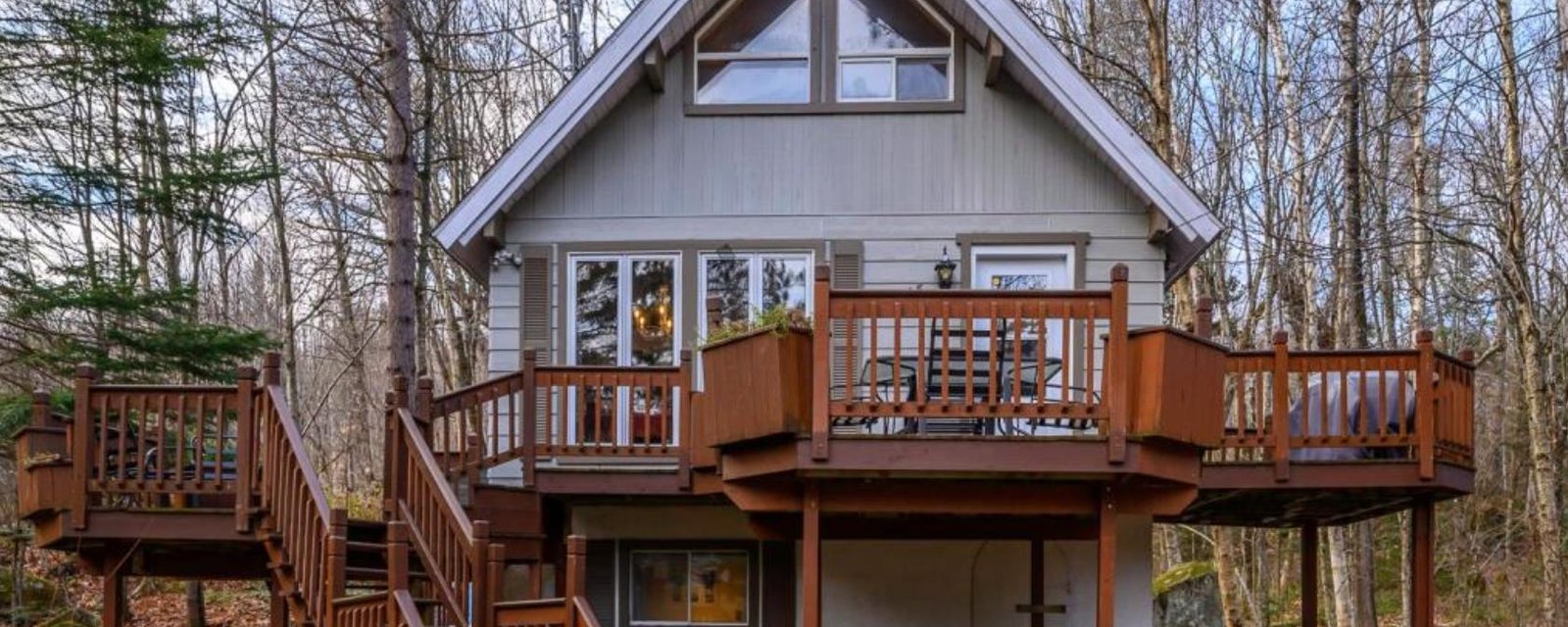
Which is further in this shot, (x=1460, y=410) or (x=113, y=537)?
(x=1460, y=410)

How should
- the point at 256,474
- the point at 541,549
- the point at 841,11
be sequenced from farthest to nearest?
the point at 841,11 < the point at 541,549 < the point at 256,474

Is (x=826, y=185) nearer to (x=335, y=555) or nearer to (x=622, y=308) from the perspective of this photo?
(x=622, y=308)

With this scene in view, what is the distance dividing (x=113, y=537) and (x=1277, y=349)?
841 cm

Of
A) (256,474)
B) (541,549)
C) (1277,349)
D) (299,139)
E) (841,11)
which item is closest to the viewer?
(256,474)

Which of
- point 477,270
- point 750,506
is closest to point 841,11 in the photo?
point 477,270

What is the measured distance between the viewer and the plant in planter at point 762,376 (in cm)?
841

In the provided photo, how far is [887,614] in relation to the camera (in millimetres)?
11789

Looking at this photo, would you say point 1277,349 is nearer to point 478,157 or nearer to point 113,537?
point 113,537

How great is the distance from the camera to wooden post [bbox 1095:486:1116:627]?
28.1ft

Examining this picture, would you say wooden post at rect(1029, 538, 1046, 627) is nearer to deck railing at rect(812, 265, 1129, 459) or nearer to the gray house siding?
the gray house siding

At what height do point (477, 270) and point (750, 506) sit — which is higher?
point (477, 270)

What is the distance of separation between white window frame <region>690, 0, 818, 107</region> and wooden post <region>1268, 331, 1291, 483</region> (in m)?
4.40

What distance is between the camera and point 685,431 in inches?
429

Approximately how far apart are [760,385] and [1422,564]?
5755 mm
